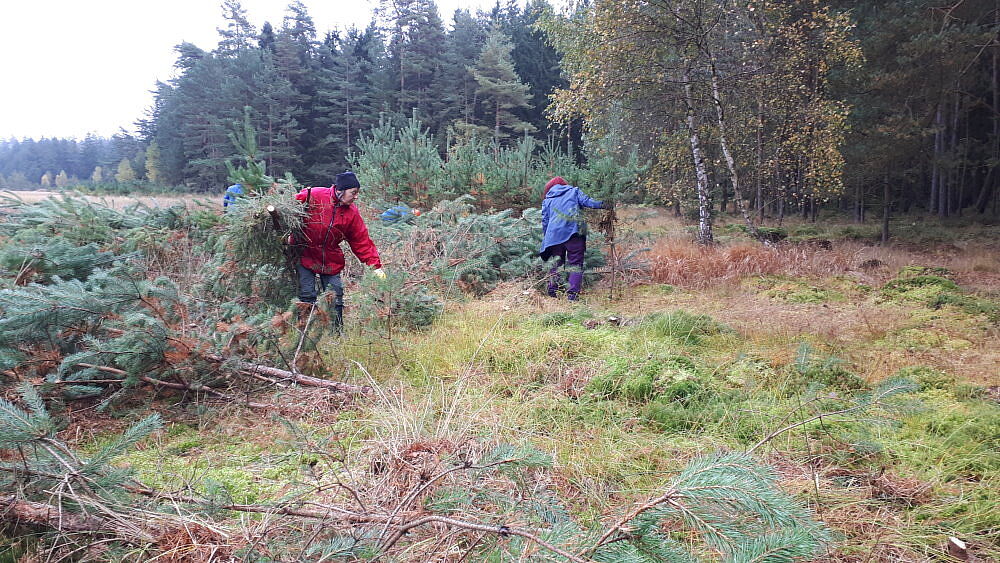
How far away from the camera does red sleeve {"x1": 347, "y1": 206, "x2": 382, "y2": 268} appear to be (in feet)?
17.4

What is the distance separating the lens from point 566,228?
687 centimetres

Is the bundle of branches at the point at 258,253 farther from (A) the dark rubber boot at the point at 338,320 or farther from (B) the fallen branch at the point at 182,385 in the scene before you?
(B) the fallen branch at the point at 182,385

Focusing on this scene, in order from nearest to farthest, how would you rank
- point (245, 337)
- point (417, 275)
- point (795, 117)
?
point (245, 337), point (417, 275), point (795, 117)

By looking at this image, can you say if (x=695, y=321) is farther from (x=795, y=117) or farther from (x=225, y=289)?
(x=795, y=117)

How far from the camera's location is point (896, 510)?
2297 mm

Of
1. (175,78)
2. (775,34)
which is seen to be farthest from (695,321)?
(175,78)

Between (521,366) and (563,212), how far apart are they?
3222 millimetres

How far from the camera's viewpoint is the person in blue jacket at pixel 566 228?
677cm

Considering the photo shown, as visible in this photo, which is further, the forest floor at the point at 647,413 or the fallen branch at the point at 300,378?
the fallen branch at the point at 300,378

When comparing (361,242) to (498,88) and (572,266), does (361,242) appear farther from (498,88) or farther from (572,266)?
(498,88)

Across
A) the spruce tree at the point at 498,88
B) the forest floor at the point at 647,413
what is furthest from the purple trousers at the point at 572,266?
the spruce tree at the point at 498,88

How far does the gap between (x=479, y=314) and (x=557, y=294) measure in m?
1.84

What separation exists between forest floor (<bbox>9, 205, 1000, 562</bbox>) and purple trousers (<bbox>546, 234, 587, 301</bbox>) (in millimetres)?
614

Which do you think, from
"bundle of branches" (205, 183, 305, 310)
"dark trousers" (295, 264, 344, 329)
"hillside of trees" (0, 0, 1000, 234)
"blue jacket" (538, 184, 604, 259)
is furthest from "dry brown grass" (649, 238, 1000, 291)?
"bundle of branches" (205, 183, 305, 310)
